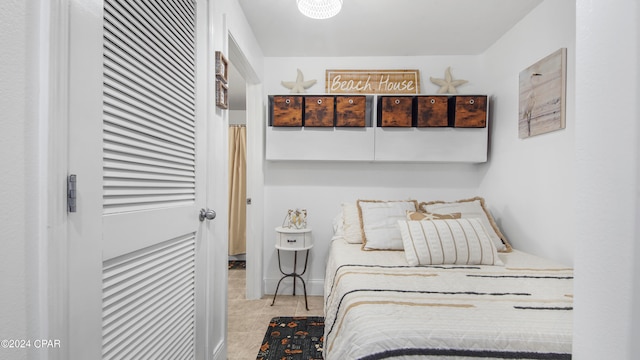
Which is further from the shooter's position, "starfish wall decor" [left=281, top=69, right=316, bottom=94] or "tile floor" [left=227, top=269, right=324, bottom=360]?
"starfish wall decor" [left=281, top=69, right=316, bottom=94]

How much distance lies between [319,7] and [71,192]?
177cm

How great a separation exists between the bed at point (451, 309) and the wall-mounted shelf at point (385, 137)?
3.31ft

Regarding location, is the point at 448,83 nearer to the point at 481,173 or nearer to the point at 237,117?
the point at 481,173

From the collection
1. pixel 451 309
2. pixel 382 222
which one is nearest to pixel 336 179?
pixel 382 222

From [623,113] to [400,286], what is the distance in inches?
44.0

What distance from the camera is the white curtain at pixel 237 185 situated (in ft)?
14.6

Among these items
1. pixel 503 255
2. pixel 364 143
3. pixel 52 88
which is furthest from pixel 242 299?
pixel 52 88

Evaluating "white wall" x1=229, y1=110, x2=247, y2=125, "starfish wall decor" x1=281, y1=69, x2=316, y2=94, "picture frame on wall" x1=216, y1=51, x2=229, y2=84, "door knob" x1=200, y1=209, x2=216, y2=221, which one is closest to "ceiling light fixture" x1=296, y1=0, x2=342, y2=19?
"picture frame on wall" x1=216, y1=51, x2=229, y2=84

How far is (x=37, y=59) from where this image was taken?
59 centimetres

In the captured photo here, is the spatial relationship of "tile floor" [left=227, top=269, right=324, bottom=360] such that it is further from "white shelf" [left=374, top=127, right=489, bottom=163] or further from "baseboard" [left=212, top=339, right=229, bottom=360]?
"white shelf" [left=374, top=127, right=489, bottom=163]

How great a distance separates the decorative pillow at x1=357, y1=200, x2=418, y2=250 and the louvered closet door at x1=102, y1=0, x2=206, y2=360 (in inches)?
52.9

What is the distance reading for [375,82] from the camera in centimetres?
293

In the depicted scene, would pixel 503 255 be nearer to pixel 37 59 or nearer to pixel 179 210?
pixel 179 210

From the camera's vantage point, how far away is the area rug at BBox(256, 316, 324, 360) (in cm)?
195
